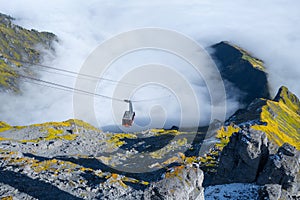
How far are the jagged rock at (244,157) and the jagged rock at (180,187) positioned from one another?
976 inches

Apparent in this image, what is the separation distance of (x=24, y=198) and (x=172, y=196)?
1452 inches

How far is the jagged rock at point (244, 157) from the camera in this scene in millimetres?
65875

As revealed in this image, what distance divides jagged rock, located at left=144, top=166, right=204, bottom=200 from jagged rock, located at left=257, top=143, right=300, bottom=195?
71.0 feet

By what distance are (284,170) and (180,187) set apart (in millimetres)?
27536

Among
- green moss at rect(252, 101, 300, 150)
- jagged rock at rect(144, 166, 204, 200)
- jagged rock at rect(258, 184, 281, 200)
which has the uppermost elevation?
jagged rock at rect(144, 166, 204, 200)

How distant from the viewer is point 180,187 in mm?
40625

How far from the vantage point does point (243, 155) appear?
6762cm

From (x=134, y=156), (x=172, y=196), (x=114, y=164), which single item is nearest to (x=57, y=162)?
(x=114, y=164)

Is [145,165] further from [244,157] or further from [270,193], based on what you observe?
[270,193]

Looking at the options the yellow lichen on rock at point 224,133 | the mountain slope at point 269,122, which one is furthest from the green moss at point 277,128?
the yellow lichen on rock at point 224,133

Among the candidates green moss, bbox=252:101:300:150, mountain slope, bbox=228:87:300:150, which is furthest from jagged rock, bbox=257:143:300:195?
green moss, bbox=252:101:300:150

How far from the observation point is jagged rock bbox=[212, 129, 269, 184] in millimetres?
65875

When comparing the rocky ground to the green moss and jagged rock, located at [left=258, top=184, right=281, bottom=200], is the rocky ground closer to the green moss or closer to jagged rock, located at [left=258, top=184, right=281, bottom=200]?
jagged rock, located at [left=258, top=184, right=281, bottom=200]

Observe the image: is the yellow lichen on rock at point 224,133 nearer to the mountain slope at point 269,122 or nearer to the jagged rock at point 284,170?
the mountain slope at point 269,122
